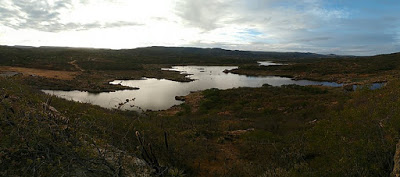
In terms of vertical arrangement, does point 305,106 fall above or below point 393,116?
below

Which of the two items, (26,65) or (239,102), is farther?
(26,65)

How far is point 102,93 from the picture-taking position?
3575cm

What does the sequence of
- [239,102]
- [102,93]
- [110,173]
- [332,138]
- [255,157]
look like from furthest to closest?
1. [102,93]
2. [239,102]
3. [255,157]
4. [332,138]
5. [110,173]

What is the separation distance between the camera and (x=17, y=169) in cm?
325

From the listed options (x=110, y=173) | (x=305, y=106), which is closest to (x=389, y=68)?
(x=305, y=106)

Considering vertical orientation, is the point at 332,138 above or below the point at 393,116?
below

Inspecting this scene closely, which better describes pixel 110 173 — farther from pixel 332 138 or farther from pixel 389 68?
pixel 389 68

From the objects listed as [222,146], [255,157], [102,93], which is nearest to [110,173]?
[255,157]

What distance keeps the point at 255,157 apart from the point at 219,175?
272 cm

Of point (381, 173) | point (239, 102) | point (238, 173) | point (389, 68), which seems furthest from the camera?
point (389, 68)

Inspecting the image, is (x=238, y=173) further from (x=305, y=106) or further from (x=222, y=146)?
(x=305, y=106)

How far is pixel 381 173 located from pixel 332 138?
254 cm

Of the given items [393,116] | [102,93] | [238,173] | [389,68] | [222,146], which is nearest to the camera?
[393,116]

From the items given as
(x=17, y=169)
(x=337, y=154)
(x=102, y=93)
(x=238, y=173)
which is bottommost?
(x=102, y=93)
